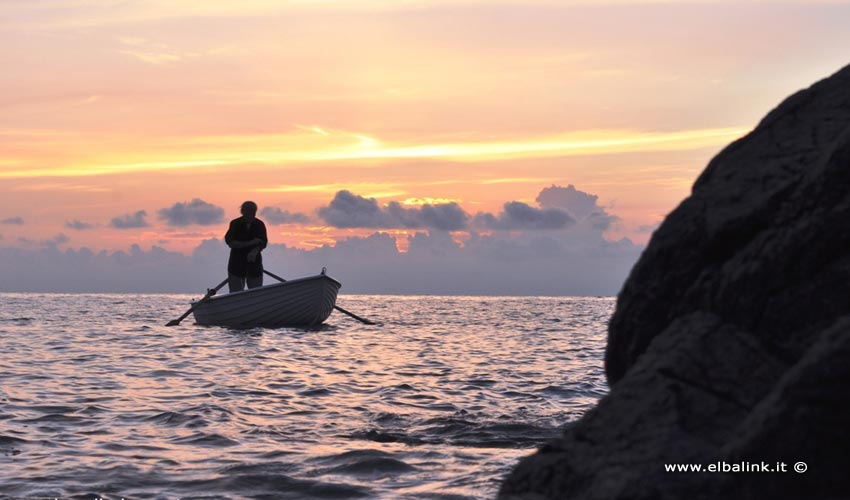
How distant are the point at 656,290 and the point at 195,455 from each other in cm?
445

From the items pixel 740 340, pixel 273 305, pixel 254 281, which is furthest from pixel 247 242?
pixel 740 340

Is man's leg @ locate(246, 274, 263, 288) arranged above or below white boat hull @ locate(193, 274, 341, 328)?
above

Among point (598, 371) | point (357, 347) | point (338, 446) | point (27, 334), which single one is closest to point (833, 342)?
point (338, 446)

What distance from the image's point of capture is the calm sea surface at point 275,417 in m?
6.47

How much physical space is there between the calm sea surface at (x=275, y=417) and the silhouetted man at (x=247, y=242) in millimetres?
3653

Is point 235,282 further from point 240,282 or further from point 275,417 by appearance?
point 275,417

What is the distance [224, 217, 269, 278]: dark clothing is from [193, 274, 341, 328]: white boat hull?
878mm

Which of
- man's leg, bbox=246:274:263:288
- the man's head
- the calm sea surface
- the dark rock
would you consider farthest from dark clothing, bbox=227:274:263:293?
the dark rock

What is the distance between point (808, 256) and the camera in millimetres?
4297

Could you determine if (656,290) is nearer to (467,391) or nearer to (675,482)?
(675,482)

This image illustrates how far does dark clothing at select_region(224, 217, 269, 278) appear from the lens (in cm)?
2186

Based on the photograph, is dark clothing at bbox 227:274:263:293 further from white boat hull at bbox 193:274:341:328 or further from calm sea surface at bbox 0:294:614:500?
calm sea surface at bbox 0:294:614:500

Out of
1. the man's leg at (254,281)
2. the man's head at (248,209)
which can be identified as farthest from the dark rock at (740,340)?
the man's leg at (254,281)

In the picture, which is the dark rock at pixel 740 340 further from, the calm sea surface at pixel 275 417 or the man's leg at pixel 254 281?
the man's leg at pixel 254 281
